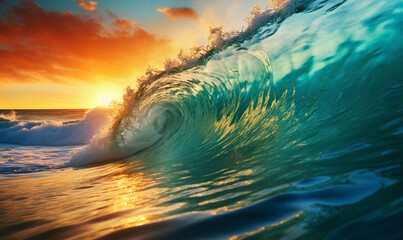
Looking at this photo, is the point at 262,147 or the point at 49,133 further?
the point at 49,133

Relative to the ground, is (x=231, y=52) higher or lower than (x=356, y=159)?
higher

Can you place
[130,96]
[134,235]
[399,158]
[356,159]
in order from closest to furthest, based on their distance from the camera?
[134,235]
[399,158]
[356,159]
[130,96]

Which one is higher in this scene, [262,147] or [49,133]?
[49,133]

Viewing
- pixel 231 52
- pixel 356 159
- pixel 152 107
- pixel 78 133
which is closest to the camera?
pixel 356 159

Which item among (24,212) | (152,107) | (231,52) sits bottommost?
(24,212)

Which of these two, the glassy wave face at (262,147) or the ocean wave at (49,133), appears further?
the ocean wave at (49,133)

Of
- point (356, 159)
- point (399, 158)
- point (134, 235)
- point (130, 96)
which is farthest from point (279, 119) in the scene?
point (130, 96)

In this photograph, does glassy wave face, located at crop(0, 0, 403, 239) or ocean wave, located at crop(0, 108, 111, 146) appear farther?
ocean wave, located at crop(0, 108, 111, 146)

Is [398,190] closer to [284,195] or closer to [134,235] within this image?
[284,195]
